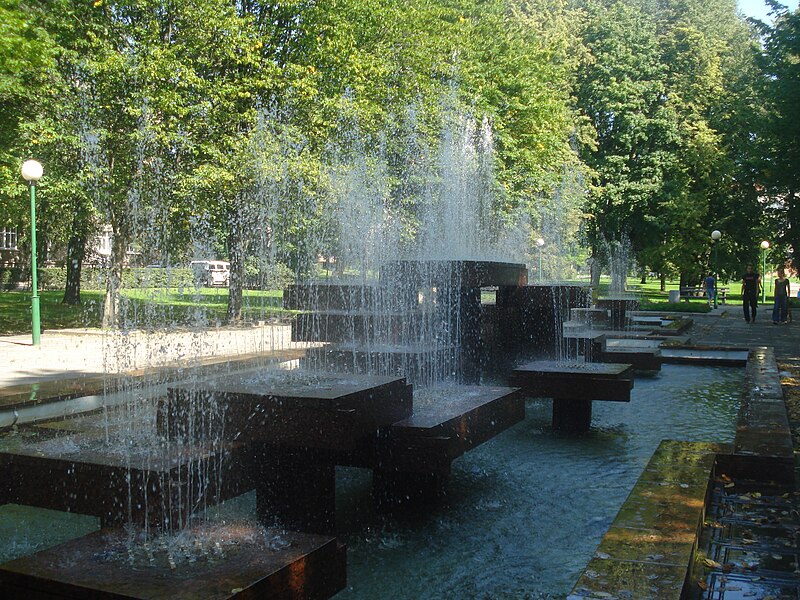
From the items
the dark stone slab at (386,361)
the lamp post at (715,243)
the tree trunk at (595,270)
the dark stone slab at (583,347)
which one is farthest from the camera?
the tree trunk at (595,270)

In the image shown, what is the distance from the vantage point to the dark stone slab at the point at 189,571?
2.76m

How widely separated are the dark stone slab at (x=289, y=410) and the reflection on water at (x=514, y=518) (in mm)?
727

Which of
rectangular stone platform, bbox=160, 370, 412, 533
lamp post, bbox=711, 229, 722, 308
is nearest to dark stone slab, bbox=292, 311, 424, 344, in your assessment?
rectangular stone platform, bbox=160, 370, 412, 533

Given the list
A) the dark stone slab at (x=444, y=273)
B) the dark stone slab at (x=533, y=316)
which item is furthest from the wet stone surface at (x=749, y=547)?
the dark stone slab at (x=533, y=316)

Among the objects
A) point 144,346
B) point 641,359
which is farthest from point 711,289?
point 144,346

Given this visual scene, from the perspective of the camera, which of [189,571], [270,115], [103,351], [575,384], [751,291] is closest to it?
[189,571]

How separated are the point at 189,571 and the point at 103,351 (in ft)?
40.1

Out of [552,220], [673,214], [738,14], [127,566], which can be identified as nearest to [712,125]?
[673,214]

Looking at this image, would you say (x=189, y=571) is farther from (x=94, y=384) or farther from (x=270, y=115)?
(x=270, y=115)

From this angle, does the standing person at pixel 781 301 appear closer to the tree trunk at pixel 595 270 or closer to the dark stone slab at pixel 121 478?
the tree trunk at pixel 595 270

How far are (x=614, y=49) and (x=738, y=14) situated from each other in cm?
2186

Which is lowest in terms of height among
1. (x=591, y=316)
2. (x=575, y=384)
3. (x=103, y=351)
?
(x=103, y=351)

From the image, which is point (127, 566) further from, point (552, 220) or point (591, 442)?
point (552, 220)

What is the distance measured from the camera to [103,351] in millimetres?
14305
